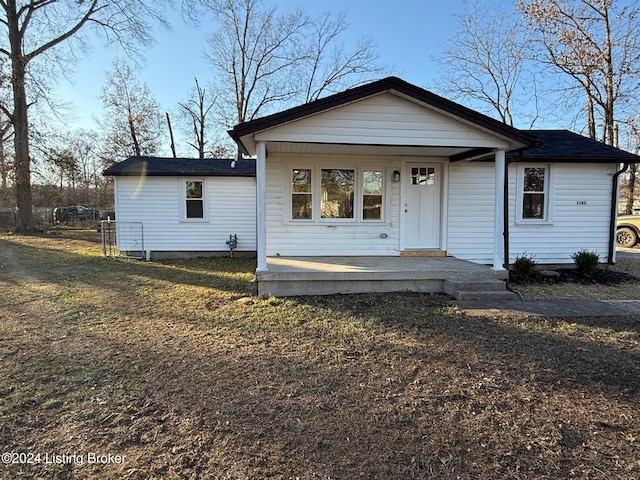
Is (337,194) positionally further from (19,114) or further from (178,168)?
(19,114)

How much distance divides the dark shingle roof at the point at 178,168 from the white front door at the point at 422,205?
5.10 metres

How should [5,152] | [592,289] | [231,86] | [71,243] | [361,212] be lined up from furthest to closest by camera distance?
[231,86] < [5,152] < [71,243] < [361,212] < [592,289]

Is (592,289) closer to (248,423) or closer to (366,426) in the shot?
(366,426)

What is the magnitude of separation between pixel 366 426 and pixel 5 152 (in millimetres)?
24776

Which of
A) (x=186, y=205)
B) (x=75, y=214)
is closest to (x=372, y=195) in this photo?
(x=186, y=205)

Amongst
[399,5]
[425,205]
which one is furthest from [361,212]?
[399,5]

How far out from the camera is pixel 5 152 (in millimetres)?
19375

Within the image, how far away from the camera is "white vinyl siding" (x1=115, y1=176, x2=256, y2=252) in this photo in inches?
422

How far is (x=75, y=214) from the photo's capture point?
2567cm

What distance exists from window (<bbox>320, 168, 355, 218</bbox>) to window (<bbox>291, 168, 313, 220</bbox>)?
11.2 inches

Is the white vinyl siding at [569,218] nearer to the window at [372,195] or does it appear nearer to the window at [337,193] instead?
the window at [372,195]

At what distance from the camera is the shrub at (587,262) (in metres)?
7.77

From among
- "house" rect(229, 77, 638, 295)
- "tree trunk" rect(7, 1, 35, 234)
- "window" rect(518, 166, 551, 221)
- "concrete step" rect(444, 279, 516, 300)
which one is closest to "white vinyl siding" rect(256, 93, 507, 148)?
"house" rect(229, 77, 638, 295)

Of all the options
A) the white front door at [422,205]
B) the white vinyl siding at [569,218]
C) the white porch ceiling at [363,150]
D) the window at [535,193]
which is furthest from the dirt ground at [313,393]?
the window at [535,193]
